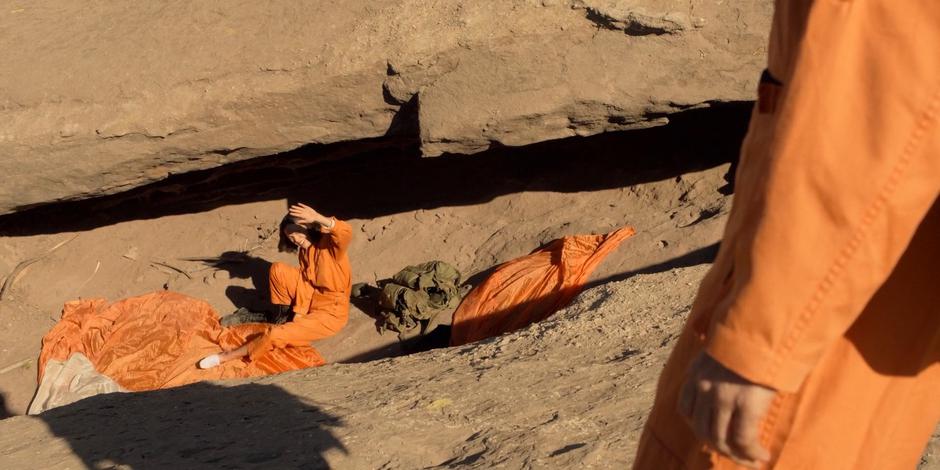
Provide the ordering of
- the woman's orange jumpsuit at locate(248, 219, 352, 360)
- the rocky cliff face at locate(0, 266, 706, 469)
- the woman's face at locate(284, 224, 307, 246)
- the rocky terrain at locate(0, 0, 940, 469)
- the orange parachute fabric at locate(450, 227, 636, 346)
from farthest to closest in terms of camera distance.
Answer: the woman's face at locate(284, 224, 307, 246) → the woman's orange jumpsuit at locate(248, 219, 352, 360) → the orange parachute fabric at locate(450, 227, 636, 346) → the rocky terrain at locate(0, 0, 940, 469) → the rocky cliff face at locate(0, 266, 706, 469)

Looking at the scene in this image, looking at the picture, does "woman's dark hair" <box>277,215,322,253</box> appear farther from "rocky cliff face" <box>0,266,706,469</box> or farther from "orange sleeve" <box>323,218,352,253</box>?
"rocky cliff face" <box>0,266,706,469</box>

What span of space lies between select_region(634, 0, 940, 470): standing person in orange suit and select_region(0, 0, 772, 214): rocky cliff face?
3.23 m

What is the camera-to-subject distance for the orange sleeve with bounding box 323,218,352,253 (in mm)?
5227

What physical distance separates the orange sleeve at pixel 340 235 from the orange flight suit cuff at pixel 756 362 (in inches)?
173

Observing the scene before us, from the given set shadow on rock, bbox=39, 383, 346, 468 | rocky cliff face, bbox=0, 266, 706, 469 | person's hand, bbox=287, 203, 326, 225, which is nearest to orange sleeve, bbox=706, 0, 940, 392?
rocky cliff face, bbox=0, 266, 706, 469

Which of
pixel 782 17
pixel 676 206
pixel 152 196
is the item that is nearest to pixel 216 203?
pixel 152 196

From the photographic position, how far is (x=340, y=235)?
17.3ft

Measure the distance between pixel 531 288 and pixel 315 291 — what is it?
4.76ft

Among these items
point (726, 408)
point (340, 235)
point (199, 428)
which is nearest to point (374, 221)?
point (340, 235)

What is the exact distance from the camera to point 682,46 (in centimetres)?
416

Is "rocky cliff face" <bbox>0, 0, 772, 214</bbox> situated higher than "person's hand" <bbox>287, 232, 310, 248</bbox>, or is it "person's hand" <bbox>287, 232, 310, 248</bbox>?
"rocky cliff face" <bbox>0, 0, 772, 214</bbox>

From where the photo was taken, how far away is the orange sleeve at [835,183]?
34.0 inches

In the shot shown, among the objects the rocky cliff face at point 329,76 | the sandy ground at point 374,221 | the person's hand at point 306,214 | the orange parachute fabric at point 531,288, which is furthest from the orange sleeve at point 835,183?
the person's hand at point 306,214

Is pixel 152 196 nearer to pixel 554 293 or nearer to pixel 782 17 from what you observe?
pixel 554 293
